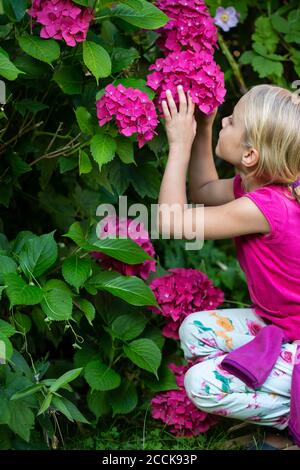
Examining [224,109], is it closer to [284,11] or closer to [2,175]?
[284,11]

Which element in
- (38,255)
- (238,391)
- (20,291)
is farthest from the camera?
(238,391)

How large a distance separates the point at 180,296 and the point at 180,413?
0.36 meters

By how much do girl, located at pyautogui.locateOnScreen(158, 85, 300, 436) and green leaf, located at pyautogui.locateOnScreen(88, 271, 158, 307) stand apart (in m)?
0.18

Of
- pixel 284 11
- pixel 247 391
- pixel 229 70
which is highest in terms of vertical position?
pixel 284 11

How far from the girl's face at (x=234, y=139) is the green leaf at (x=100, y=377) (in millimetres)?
709

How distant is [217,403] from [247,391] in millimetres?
91

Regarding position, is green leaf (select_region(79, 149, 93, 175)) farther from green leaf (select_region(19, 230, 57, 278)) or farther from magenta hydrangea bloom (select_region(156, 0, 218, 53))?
magenta hydrangea bloom (select_region(156, 0, 218, 53))

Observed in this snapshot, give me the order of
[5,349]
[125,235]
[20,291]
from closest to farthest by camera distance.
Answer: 1. [5,349]
2. [20,291]
3. [125,235]

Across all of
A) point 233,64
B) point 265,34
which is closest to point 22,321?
point 233,64

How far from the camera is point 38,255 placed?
2.27m

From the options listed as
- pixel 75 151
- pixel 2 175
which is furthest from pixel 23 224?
pixel 75 151

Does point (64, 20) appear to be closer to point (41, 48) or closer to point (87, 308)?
point (41, 48)

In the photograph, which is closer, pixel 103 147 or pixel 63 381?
pixel 63 381

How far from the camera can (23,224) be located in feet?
9.67
